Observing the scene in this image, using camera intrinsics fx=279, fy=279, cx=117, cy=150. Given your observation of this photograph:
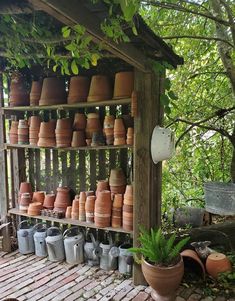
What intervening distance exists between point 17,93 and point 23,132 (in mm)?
422

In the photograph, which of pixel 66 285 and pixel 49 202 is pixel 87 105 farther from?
pixel 66 285

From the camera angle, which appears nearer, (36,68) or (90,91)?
(90,91)

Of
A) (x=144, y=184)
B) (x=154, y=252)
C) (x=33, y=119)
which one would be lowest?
(x=154, y=252)

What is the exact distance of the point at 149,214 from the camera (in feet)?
7.67

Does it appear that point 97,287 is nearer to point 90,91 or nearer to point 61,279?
point 61,279

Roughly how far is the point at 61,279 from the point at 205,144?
96.4 inches

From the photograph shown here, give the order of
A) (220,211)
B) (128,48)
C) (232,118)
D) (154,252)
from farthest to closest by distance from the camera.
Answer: (232,118) → (220,211) → (154,252) → (128,48)

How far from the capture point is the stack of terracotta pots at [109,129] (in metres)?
2.53

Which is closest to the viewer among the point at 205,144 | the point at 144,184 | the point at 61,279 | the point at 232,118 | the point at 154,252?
the point at 154,252

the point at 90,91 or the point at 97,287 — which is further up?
the point at 90,91

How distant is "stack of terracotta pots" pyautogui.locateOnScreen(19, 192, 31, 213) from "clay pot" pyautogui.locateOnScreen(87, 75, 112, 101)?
1.32 m

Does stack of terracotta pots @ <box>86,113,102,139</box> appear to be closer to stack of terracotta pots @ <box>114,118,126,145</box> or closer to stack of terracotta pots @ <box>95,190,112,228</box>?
stack of terracotta pots @ <box>114,118,126,145</box>

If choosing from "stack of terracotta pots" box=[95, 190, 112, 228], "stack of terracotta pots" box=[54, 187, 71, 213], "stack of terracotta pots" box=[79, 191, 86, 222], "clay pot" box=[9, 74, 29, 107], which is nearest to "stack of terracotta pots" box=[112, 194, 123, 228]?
"stack of terracotta pots" box=[95, 190, 112, 228]

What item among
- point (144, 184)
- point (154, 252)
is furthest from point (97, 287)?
point (144, 184)
